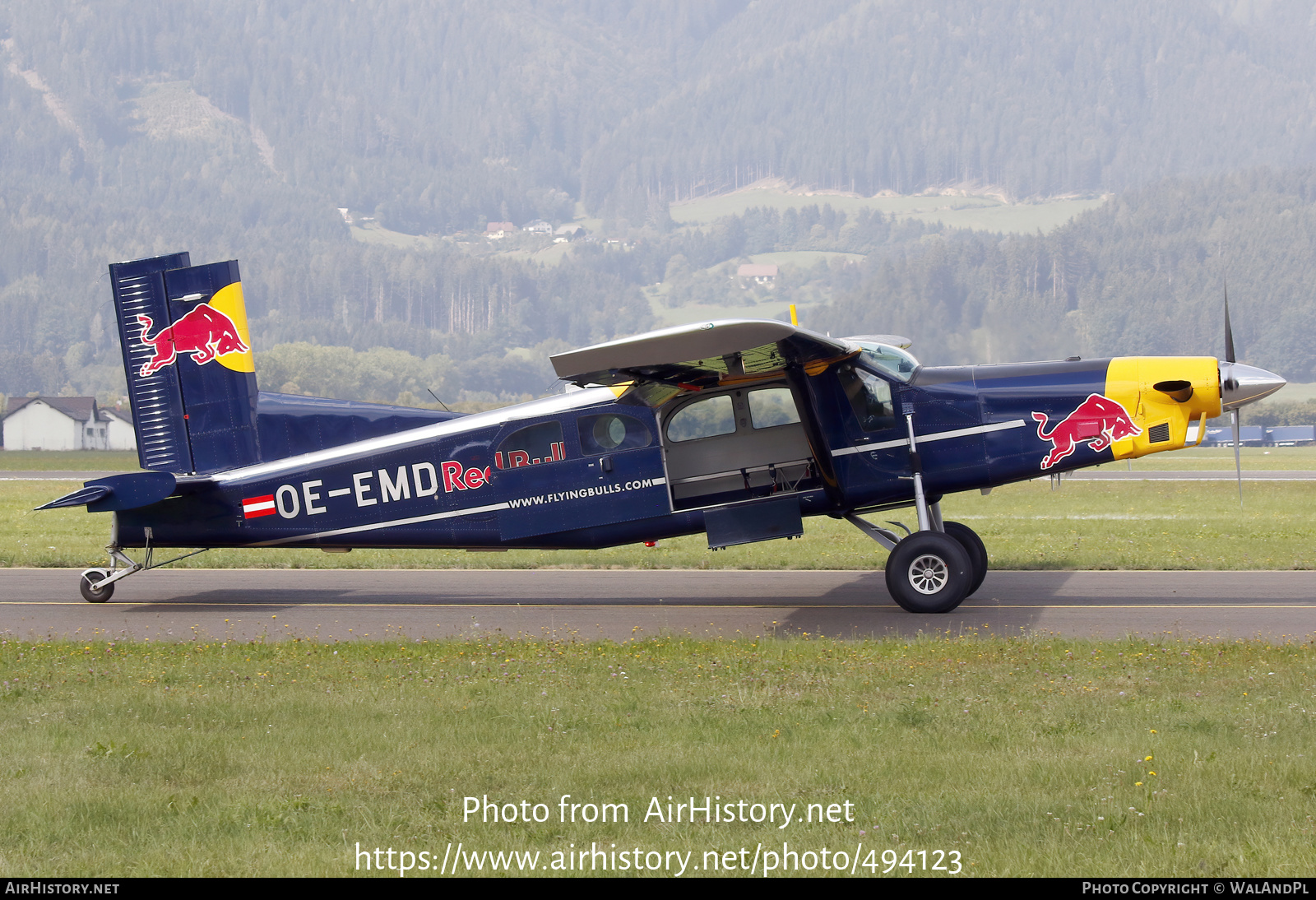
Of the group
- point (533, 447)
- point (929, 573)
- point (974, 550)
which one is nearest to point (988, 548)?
point (974, 550)

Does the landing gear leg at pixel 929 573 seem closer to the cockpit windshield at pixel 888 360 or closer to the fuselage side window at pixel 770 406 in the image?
the cockpit windshield at pixel 888 360

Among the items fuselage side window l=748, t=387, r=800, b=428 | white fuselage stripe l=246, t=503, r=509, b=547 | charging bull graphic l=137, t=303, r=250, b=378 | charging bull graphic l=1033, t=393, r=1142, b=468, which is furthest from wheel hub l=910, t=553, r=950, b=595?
charging bull graphic l=137, t=303, r=250, b=378

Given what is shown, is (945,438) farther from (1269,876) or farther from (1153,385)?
(1269,876)

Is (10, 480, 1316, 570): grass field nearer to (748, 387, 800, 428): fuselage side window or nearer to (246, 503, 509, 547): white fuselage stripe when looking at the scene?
(246, 503, 509, 547): white fuselage stripe

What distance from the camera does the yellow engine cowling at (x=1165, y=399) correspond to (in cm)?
1252

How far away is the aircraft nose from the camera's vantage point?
40.9ft

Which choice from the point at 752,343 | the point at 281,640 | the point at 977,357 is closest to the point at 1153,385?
the point at 752,343

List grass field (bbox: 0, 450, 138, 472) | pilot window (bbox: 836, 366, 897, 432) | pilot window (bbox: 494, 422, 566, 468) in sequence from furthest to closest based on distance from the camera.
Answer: grass field (bbox: 0, 450, 138, 472) → pilot window (bbox: 494, 422, 566, 468) → pilot window (bbox: 836, 366, 897, 432)

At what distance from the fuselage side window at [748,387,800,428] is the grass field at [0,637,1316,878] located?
11.6ft

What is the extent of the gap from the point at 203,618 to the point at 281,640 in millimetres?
2311

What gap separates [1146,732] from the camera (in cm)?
755

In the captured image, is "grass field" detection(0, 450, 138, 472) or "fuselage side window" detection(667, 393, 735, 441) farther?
"grass field" detection(0, 450, 138, 472)

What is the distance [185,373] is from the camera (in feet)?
49.4

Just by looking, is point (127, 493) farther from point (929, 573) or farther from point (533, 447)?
point (929, 573)
